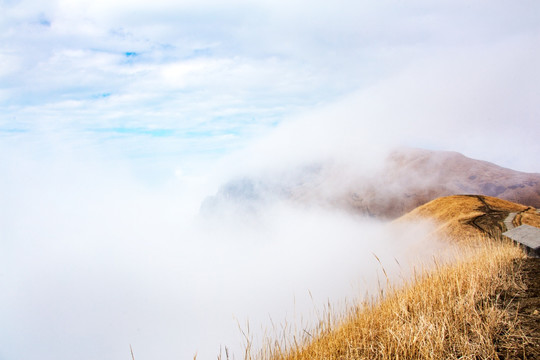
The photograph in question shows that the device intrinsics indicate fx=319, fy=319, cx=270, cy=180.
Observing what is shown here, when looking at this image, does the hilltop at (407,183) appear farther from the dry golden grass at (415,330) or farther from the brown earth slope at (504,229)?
the dry golden grass at (415,330)

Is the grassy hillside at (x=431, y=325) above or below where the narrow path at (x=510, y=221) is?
above

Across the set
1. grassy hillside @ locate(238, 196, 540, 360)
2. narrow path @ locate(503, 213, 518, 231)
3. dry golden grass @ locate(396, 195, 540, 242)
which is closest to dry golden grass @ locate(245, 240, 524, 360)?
grassy hillside @ locate(238, 196, 540, 360)

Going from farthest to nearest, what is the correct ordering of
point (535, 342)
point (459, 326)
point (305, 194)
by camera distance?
point (305, 194)
point (459, 326)
point (535, 342)

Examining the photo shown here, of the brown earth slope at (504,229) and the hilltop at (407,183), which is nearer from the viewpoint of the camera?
the brown earth slope at (504,229)

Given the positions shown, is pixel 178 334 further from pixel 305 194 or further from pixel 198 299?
pixel 305 194

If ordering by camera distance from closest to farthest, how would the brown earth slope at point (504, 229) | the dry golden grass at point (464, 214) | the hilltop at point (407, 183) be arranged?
the brown earth slope at point (504, 229) < the dry golden grass at point (464, 214) < the hilltop at point (407, 183)

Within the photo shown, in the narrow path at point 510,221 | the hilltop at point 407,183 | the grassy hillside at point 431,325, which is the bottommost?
the hilltop at point 407,183

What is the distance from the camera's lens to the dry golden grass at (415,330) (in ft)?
11.1

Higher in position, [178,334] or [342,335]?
[342,335]

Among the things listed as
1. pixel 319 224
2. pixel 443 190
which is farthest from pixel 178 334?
pixel 443 190

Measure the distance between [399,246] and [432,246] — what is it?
337 cm

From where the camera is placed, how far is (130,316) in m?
187

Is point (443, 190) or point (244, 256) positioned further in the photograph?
point (244, 256)

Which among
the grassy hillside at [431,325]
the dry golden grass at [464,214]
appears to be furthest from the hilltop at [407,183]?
the grassy hillside at [431,325]
